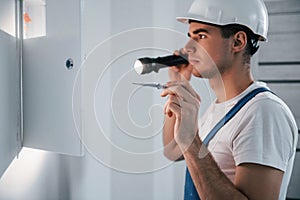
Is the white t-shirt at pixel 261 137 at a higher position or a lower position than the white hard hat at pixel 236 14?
lower

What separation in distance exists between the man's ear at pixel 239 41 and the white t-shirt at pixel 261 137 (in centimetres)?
13

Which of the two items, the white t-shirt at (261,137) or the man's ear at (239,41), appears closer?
the white t-shirt at (261,137)

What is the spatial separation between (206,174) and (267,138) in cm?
15

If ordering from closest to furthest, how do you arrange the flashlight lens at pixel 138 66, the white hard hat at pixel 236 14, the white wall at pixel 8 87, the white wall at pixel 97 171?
the flashlight lens at pixel 138 66 < the white hard hat at pixel 236 14 < the white wall at pixel 8 87 < the white wall at pixel 97 171

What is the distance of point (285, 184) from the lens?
890 mm

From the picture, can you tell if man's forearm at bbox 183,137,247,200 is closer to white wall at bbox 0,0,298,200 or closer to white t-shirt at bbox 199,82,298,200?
white t-shirt at bbox 199,82,298,200

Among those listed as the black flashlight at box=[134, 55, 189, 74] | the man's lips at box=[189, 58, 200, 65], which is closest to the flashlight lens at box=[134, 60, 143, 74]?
the black flashlight at box=[134, 55, 189, 74]

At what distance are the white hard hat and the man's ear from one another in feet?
0.09

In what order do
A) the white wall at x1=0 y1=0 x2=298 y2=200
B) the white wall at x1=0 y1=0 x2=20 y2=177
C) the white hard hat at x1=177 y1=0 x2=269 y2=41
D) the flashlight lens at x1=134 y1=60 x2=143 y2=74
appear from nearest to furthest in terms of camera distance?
the flashlight lens at x1=134 y1=60 x2=143 y2=74
the white hard hat at x1=177 y1=0 x2=269 y2=41
the white wall at x1=0 y1=0 x2=20 y2=177
the white wall at x1=0 y1=0 x2=298 y2=200

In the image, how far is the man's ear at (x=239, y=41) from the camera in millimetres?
919

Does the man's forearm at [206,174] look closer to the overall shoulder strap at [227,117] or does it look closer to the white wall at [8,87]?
the overall shoulder strap at [227,117]

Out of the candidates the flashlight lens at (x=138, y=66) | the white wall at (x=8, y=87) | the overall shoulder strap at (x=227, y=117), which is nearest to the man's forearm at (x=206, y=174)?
the overall shoulder strap at (x=227, y=117)

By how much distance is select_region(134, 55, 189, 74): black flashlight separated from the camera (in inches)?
29.6

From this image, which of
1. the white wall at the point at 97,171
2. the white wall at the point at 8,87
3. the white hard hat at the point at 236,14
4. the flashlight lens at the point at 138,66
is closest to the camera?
the flashlight lens at the point at 138,66
